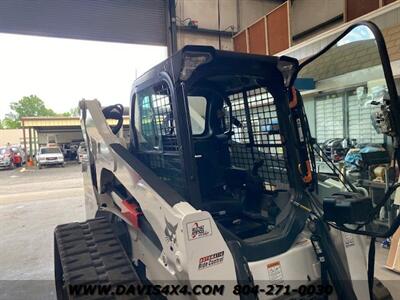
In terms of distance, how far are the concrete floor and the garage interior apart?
0.01 metres

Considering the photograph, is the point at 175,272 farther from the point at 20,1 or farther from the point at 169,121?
the point at 20,1

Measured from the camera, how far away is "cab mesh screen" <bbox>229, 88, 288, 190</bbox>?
1983 mm

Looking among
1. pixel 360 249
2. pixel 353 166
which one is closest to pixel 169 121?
pixel 360 249

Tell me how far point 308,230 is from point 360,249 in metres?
0.32

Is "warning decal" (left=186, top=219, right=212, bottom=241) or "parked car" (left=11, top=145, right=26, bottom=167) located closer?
"warning decal" (left=186, top=219, right=212, bottom=241)

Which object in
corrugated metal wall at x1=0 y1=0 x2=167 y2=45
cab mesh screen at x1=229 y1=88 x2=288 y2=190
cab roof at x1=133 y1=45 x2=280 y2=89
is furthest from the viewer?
corrugated metal wall at x1=0 y1=0 x2=167 y2=45

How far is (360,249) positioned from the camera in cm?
183

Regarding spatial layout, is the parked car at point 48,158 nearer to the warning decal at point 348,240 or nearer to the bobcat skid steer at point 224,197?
the bobcat skid steer at point 224,197

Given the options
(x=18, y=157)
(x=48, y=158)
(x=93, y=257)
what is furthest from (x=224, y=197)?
(x=18, y=157)

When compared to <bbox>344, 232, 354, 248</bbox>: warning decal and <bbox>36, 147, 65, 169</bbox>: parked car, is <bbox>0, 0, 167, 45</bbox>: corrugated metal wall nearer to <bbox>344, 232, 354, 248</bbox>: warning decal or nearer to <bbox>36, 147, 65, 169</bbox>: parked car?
<bbox>344, 232, 354, 248</bbox>: warning decal

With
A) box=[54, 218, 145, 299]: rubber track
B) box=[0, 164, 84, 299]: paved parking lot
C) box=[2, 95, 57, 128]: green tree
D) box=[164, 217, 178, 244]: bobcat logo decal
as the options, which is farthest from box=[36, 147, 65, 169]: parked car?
box=[2, 95, 57, 128]: green tree

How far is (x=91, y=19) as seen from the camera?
7.10m

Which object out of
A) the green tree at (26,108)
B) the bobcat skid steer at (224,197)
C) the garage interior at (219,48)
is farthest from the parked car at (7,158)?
the green tree at (26,108)

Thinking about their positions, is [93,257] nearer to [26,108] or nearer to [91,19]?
[91,19]
